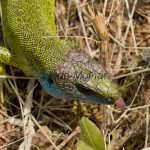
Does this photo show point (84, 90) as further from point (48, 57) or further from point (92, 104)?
point (92, 104)

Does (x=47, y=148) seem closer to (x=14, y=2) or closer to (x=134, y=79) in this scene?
(x=134, y=79)

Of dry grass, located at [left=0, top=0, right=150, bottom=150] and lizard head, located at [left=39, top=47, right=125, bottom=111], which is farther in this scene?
dry grass, located at [left=0, top=0, right=150, bottom=150]

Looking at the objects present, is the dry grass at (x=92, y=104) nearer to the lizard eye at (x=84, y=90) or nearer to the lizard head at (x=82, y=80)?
the lizard head at (x=82, y=80)

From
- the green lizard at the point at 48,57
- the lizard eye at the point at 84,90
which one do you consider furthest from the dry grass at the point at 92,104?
the lizard eye at the point at 84,90

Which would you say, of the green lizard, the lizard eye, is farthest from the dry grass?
the lizard eye

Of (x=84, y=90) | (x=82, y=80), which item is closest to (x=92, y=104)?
(x=84, y=90)

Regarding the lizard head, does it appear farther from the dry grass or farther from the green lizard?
the dry grass
